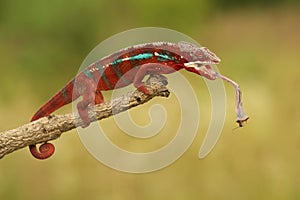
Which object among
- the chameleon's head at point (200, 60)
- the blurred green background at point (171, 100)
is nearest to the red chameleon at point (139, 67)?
the chameleon's head at point (200, 60)

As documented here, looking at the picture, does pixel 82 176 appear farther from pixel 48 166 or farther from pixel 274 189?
A: pixel 274 189

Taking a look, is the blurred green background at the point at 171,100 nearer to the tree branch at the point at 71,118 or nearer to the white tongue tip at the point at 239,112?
the tree branch at the point at 71,118

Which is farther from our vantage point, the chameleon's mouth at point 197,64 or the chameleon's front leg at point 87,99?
the chameleon's front leg at point 87,99

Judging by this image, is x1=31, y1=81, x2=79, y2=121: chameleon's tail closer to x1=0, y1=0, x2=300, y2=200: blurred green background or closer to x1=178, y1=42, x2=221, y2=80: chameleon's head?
x1=178, y1=42, x2=221, y2=80: chameleon's head

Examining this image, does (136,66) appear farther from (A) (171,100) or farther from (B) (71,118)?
(A) (171,100)

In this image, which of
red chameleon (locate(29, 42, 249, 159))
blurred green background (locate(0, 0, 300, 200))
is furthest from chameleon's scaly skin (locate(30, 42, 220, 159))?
blurred green background (locate(0, 0, 300, 200))

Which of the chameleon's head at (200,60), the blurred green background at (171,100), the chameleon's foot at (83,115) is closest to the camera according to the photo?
the chameleon's head at (200,60)

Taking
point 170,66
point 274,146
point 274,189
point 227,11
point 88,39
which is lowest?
point 170,66

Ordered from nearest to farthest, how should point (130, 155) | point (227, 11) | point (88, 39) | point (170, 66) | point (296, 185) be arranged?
point (170, 66) < point (130, 155) < point (296, 185) < point (88, 39) < point (227, 11)

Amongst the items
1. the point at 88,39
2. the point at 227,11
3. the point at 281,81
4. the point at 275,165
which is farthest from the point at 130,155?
the point at 227,11
